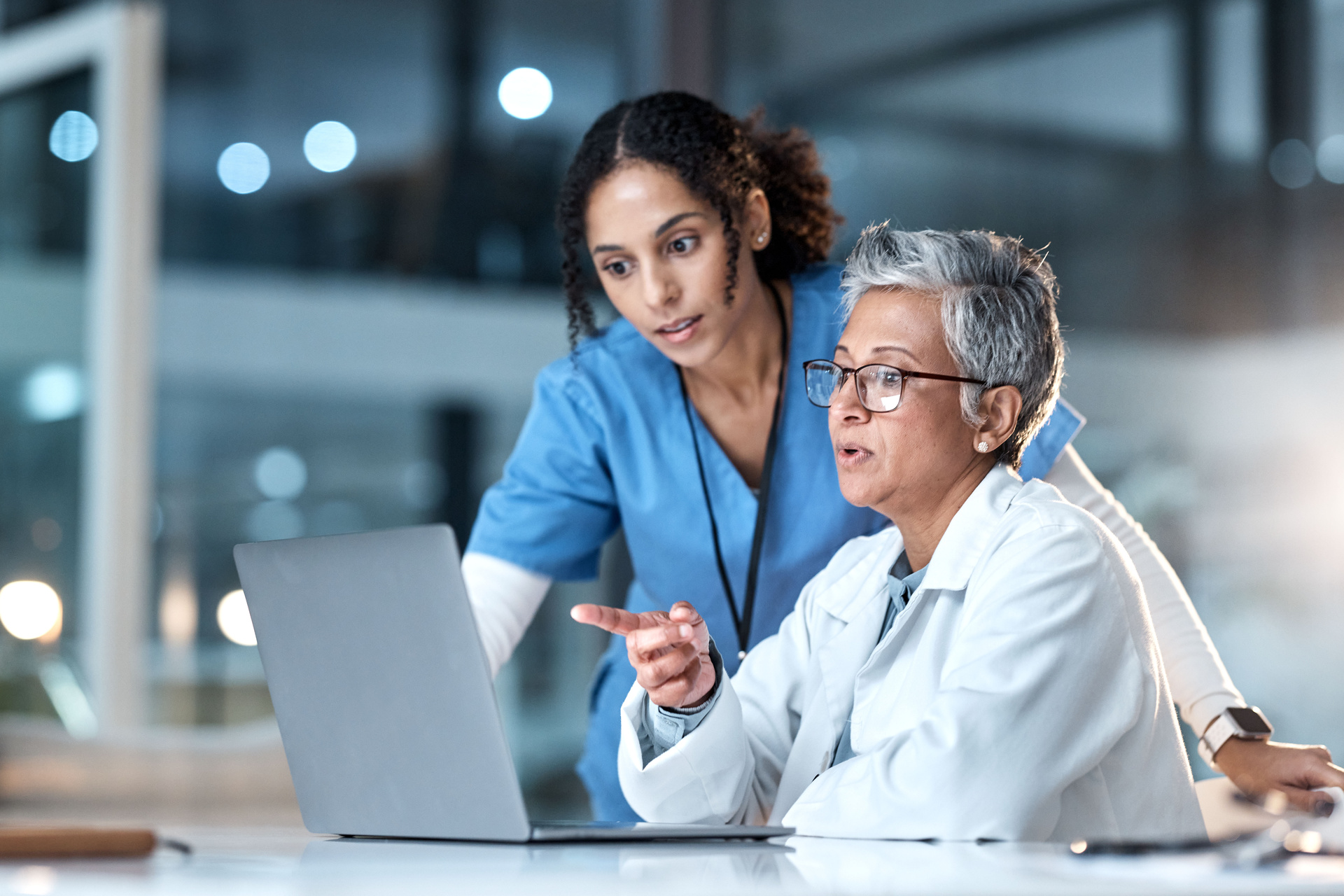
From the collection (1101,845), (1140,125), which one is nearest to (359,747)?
(1101,845)

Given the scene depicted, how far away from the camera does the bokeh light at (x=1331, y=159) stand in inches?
134

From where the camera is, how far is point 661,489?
73.6 inches

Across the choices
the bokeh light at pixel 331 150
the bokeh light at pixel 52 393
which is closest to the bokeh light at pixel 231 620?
the bokeh light at pixel 52 393

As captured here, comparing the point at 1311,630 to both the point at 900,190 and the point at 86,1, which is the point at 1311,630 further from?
the point at 86,1

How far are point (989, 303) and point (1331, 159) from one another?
2509 mm

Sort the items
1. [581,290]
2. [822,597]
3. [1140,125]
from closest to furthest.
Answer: [822,597] < [581,290] < [1140,125]

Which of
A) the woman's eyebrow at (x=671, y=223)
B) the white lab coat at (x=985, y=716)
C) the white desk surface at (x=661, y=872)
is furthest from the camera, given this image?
the woman's eyebrow at (x=671, y=223)

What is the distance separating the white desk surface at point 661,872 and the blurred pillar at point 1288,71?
3109 millimetres

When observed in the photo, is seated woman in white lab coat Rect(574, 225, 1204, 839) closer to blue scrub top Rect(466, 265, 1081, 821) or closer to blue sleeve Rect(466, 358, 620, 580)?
blue scrub top Rect(466, 265, 1081, 821)

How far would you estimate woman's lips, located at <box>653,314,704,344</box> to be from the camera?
171 cm

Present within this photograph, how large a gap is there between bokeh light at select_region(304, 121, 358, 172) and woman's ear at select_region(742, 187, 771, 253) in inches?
138

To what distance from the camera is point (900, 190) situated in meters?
3.96

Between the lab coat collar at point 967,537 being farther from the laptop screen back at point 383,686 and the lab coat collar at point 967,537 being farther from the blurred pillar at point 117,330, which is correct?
the blurred pillar at point 117,330

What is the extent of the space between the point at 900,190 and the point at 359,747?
3170 millimetres
